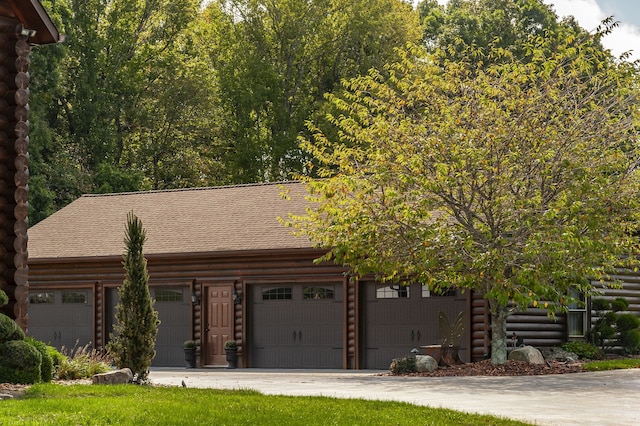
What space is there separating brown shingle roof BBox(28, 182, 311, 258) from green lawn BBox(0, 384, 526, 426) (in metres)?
12.5

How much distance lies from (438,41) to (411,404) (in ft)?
128

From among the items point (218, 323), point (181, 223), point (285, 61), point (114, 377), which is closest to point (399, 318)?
point (218, 323)

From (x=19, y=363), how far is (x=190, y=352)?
13416 millimetres

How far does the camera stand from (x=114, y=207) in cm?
3516

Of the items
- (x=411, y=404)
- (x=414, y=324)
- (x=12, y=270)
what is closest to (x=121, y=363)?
(x=12, y=270)

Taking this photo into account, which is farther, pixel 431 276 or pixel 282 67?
pixel 282 67

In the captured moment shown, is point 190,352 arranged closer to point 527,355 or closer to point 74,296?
point 74,296

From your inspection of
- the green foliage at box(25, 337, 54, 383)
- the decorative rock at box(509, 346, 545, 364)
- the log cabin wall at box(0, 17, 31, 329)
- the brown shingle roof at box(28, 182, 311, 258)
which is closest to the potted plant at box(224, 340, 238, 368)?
the brown shingle roof at box(28, 182, 311, 258)

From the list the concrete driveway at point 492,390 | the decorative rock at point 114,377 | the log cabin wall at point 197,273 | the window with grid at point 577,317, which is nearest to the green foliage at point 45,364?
the decorative rock at point 114,377

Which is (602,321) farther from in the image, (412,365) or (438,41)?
(438,41)

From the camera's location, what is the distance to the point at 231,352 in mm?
29297

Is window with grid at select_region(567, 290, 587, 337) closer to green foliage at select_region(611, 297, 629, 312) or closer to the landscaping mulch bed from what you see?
green foliage at select_region(611, 297, 629, 312)

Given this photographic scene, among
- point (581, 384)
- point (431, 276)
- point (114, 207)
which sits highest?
point (114, 207)

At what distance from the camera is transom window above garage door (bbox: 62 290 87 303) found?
31812 millimetres
